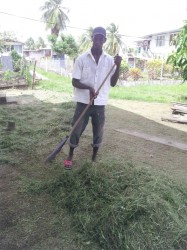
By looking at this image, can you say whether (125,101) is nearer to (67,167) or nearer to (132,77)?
(67,167)

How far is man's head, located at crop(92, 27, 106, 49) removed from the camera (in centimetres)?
317

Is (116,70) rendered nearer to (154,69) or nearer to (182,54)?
(182,54)

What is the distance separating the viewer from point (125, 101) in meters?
9.59

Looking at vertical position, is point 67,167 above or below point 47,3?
below

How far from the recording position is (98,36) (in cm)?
317

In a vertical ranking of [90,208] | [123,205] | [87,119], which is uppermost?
[87,119]

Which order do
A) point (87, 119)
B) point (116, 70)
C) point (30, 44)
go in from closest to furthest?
point (116, 70) < point (87, 119) < point (30, 44)

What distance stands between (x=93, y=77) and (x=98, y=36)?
0.49m

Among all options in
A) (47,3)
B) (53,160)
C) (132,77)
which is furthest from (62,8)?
(53,160)

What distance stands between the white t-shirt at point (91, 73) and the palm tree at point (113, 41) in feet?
84.0

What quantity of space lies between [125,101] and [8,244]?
783cm

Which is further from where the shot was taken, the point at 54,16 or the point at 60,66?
Result: the point at 54,16

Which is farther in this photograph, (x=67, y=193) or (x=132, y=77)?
(x=132, y=77)

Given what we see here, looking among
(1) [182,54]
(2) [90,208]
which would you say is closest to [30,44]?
(1) [182,54]
